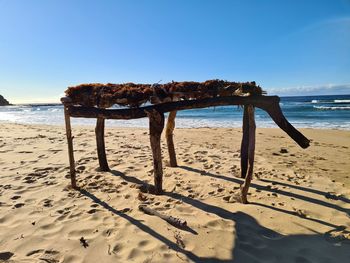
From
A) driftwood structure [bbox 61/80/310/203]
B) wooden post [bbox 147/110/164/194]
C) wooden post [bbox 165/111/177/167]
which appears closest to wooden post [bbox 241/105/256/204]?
driftwood structure [bbox 61/80/310/203]

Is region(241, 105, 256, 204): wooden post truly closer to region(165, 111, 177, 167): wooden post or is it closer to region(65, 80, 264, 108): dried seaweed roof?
region(65, 80, 264, 108): dried seaweed roof

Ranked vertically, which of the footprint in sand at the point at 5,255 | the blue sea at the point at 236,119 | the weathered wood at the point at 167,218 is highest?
the weathered wood at the point at 167,218

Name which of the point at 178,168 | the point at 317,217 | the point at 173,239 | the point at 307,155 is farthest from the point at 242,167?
the point at 307,155

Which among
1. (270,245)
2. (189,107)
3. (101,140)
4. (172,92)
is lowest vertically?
(270,245)

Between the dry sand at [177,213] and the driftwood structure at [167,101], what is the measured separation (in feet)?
2.35

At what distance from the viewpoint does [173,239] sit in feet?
12.1

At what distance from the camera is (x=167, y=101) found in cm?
486

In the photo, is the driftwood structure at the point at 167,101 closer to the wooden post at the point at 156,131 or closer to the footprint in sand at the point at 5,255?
the wooden post at the point at 156,131

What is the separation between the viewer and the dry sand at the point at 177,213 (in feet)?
11.2

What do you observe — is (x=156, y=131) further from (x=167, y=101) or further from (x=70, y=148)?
(x=70, y=148)

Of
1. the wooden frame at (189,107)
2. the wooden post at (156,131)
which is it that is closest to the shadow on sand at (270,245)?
the wooden frame at (189,107)

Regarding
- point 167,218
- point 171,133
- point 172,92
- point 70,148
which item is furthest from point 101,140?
point 167,218

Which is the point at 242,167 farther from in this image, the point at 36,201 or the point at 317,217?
the point at 36,201

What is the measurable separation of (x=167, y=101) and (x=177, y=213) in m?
1.88
